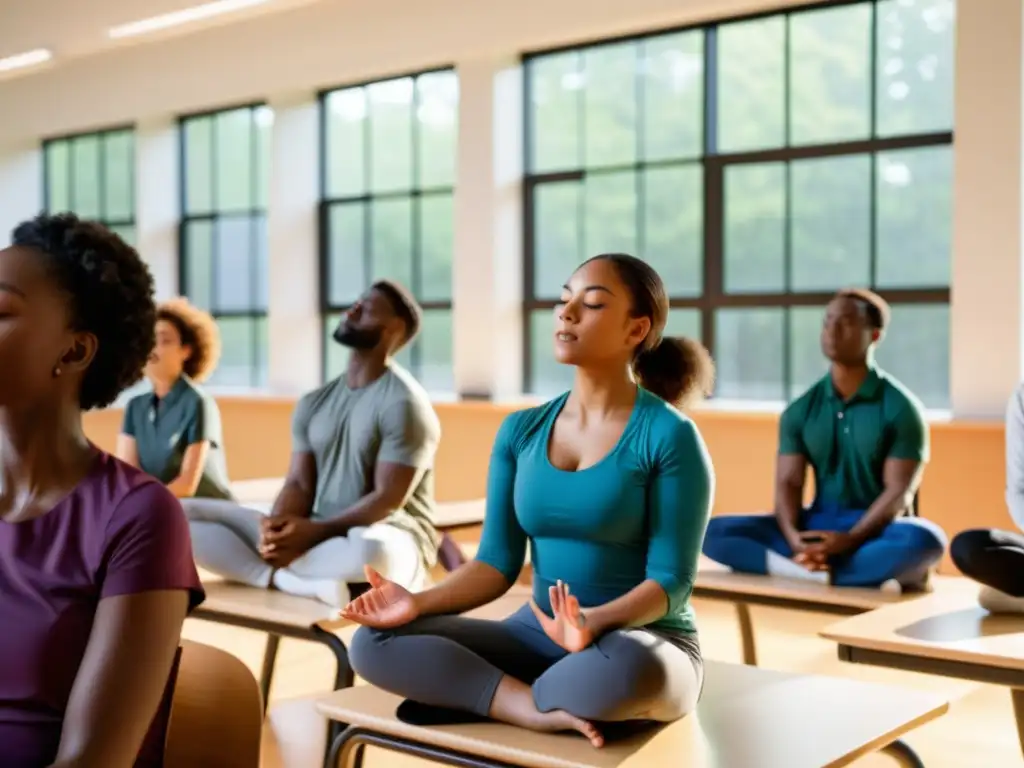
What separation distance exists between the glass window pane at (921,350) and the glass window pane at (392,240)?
317 cm

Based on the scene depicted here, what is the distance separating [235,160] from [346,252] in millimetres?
1302

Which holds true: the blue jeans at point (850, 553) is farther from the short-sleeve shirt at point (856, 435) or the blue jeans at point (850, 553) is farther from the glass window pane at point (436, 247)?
the glass window pane at point (436, 247)

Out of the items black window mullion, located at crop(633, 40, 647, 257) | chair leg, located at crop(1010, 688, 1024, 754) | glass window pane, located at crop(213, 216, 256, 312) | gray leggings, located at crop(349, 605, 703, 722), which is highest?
black window mullion, located at crop(633, 40, 647, 257)

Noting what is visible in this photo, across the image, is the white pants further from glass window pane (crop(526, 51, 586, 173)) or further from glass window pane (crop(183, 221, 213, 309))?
glass window pane (crop(183, 221, 213, 309))

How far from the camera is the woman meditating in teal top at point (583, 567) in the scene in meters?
1.91

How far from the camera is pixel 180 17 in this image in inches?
319

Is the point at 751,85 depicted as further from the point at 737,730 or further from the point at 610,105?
the point at 737,730

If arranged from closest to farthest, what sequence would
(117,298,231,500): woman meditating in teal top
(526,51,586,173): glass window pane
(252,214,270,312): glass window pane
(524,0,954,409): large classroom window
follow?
(117,298,231,500): woman meditating in teal top → (524,0,954,409): large classroom window → (526,51,586,173): glass window pane → (252,214,270,312): glass window pane

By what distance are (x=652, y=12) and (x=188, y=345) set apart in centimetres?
330

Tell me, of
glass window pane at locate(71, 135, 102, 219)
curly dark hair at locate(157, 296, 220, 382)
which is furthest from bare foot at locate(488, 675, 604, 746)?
glass window pane at locate(71, 135, 102, 219)

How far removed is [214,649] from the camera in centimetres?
156

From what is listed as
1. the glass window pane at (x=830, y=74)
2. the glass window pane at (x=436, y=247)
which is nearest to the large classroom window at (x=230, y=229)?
the glass window pane at (x=436, y=247)

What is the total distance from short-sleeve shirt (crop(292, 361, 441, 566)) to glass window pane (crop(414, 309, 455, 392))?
421 cm

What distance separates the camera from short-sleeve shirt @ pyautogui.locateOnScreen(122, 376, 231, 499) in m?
4.54
